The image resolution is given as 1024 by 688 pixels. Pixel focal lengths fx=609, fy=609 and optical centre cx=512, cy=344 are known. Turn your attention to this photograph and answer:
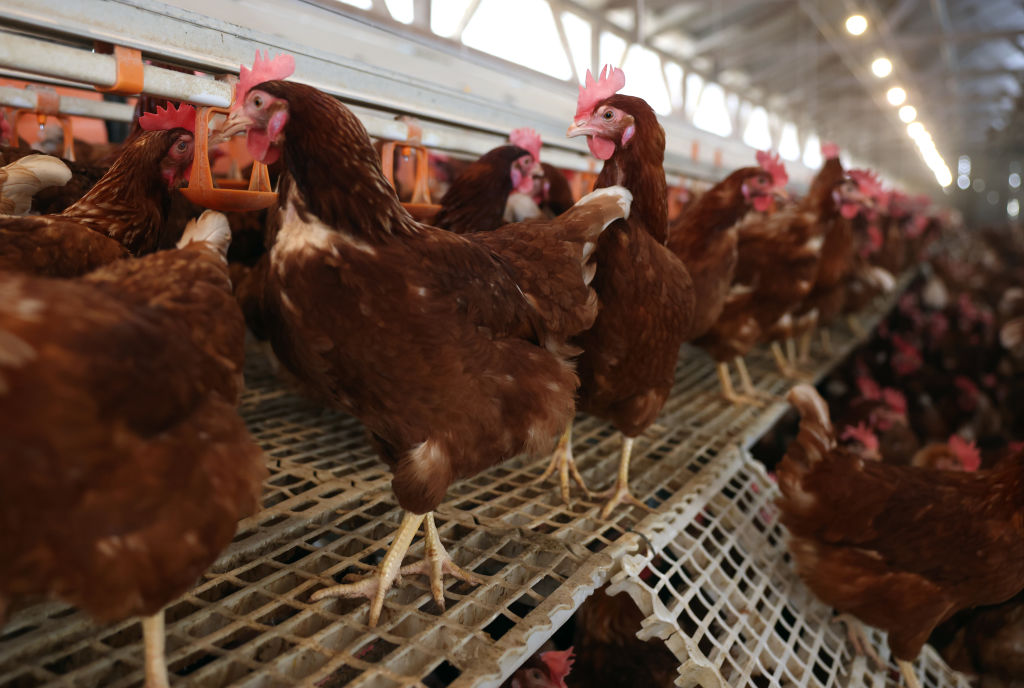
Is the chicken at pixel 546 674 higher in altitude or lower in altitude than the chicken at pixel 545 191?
lower

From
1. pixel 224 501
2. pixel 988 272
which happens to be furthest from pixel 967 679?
pixel 988 272

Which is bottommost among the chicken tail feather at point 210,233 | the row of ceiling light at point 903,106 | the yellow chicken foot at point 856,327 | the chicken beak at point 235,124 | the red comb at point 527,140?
the yellow chicken foot at point 856,327

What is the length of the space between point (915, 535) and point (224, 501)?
5.98 feet

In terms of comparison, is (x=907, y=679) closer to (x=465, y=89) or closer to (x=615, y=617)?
(x=615, y=617)

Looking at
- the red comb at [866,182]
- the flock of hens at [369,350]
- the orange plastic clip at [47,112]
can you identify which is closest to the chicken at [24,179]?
the flock of hens at [369,350]

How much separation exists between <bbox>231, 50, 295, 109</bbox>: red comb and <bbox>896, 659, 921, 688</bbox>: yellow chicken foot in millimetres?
2205

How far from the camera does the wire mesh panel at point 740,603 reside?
4.64 feet

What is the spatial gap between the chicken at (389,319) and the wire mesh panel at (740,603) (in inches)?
19.6

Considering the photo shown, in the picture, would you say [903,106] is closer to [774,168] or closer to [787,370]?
[787,370]

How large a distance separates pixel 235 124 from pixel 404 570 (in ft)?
3.15

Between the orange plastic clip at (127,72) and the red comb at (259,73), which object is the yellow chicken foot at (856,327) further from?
the orange plastic clip at (127,72)

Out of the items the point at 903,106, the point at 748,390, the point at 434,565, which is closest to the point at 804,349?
the point at 748,390

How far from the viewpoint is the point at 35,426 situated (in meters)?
0.65

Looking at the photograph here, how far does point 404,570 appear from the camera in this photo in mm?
1356
